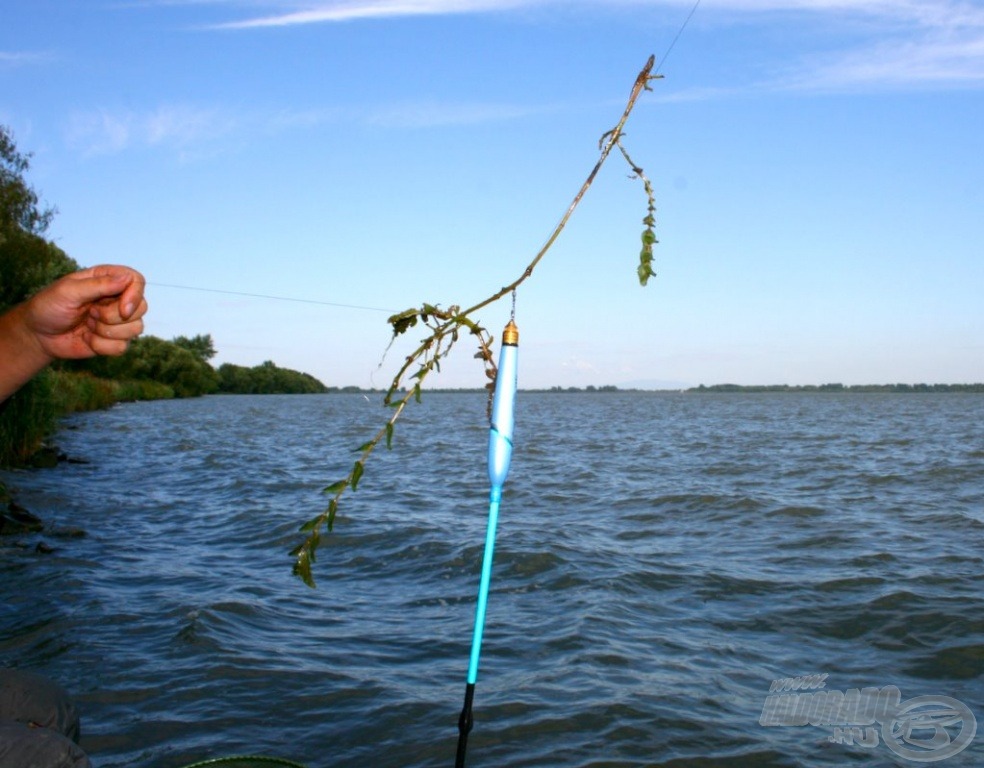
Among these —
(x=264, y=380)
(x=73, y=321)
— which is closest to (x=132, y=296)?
(x=73, y=321)

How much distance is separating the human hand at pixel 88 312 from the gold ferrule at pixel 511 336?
1.23 metres

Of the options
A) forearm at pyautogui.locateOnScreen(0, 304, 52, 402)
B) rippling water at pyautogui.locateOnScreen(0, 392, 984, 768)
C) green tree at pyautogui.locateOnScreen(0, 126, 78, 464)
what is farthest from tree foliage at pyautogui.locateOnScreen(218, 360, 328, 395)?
forearm at pyautogui.locateOnScreen(0, 304, 52, 402)

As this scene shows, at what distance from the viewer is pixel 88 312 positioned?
10.2ft

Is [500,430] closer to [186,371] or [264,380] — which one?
[186,371]

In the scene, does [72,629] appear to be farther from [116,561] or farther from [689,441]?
[689,441]

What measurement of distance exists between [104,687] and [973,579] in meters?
8.42

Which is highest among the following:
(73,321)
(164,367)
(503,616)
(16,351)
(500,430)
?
(164,367)

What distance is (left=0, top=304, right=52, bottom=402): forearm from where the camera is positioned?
3082mm

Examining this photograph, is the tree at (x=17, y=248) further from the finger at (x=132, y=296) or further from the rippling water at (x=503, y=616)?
the finger at (x=132, y=296)

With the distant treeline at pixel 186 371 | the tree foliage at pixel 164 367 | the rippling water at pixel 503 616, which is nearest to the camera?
the rippling water at pixel 503 616

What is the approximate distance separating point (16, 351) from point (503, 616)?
603 centimetres

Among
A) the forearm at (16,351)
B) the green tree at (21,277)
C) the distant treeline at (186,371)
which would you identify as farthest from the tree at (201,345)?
the forearm at (16,351)

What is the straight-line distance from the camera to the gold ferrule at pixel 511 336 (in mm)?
2764

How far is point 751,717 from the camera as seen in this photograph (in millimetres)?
6031
